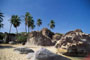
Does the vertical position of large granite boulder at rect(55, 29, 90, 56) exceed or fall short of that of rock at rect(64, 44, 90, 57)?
it exceeds it

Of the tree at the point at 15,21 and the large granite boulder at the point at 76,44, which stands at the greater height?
the tree at the point at 15,21

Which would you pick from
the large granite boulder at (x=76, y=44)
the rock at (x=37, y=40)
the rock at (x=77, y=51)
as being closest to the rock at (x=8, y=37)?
the rock at (x=37, y=40)

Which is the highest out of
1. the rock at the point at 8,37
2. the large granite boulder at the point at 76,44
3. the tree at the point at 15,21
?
Result: the tree at the point at 15,21

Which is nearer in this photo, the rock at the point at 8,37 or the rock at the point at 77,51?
the rock at the point at 77,51

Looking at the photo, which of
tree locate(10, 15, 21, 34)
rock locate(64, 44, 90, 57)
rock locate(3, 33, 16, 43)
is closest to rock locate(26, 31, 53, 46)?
rock locate(64, 44, 90, 57)

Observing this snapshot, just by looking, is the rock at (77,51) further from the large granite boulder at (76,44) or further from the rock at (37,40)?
the rock at (37,40)

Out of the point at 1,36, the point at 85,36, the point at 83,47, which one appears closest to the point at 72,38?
the point at 83,47

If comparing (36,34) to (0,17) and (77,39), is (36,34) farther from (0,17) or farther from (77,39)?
(77,39)

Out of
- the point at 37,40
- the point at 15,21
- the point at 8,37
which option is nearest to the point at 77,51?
the point at 37,40

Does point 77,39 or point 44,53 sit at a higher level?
point 77,39

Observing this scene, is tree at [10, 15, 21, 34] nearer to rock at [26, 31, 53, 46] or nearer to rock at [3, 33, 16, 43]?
rock at [3, 33, 16, 43]

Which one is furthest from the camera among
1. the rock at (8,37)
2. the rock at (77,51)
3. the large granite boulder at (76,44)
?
the rock at (8,37)

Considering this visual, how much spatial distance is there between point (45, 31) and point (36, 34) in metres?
10.8

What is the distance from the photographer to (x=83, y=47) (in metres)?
12.4
